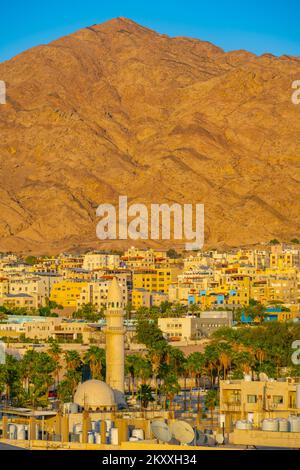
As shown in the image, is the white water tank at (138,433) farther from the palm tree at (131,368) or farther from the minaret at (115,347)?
the palm tree at (131,368)

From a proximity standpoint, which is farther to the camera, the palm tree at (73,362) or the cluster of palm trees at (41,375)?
the palm tree at (73,362)

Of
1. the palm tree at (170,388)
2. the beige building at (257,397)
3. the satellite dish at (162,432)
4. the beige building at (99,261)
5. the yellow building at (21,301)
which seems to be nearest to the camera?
the satellite dish at (162,432)

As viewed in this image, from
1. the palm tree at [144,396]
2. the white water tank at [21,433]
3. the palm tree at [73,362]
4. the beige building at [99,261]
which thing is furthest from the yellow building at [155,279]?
the white water tank at [21,433]

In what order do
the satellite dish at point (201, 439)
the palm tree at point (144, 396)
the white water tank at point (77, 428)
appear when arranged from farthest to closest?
1. the palm tree at point (144, 396)
2. the white water tank at point (77, 428)
3. the satellite dish at point (201, 439)

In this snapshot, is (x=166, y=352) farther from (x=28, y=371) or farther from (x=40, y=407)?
(x=40, y=407)

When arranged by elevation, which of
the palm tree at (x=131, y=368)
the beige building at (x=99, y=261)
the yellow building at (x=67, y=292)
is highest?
the beige building at (x=99, y=261)
